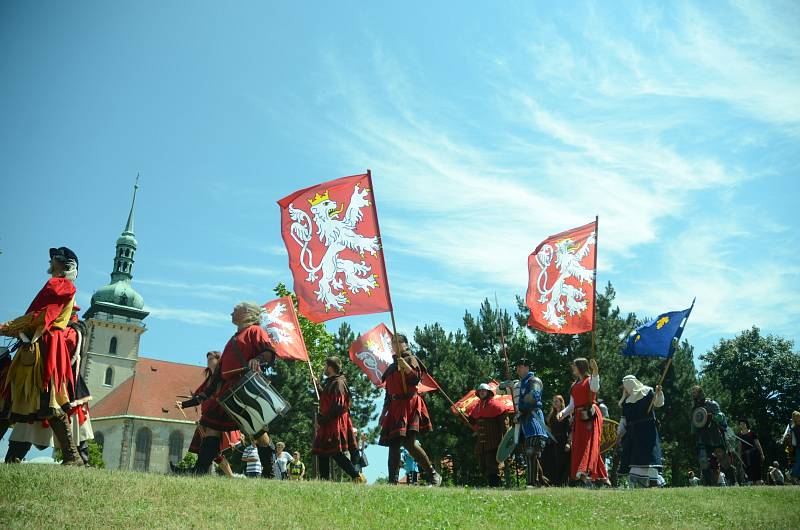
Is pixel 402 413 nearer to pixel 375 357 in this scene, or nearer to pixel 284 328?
pixel 284 328

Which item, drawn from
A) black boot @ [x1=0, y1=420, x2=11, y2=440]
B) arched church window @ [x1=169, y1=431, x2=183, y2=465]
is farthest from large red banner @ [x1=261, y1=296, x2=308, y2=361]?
arched church window @ [x1=169, y1=431, x2=183, y2=465]

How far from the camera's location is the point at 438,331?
129 ft

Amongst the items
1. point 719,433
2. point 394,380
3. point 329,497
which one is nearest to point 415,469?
point 719,433

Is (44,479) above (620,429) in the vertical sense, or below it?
below

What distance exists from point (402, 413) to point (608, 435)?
4364 millimetres

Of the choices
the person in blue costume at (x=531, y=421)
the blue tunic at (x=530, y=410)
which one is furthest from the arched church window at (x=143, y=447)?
the blue tunic at (x=530, y=410)

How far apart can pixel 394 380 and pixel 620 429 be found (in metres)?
4.28

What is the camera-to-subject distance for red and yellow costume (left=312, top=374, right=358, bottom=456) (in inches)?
456

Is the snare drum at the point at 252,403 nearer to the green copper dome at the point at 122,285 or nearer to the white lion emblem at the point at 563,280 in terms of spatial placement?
the white lion emblem at the point at 563,280

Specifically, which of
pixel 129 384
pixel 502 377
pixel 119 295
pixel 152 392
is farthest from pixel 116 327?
pixel 502 377

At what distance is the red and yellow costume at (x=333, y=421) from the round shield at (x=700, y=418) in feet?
24.6

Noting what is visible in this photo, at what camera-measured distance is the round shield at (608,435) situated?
13273mm

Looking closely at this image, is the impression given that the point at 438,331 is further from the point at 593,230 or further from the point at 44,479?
the point at 44,479

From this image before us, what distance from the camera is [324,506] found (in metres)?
8.08
